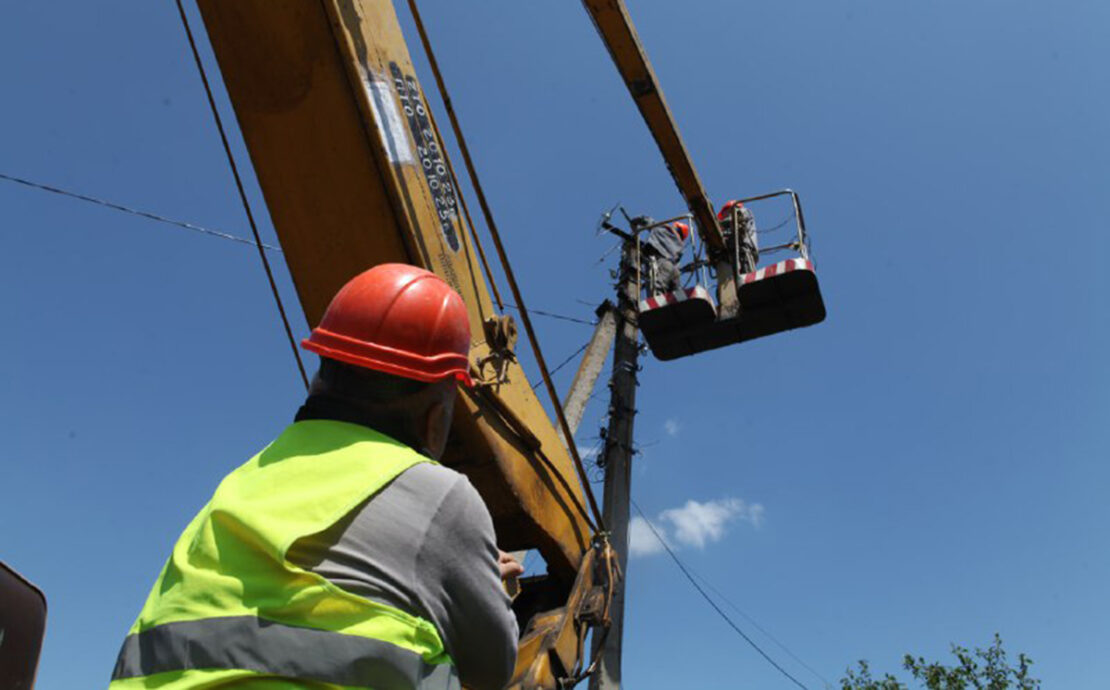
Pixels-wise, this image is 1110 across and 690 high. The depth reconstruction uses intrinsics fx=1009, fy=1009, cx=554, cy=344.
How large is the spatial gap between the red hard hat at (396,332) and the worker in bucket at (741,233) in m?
8.51

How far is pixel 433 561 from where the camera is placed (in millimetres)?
1411

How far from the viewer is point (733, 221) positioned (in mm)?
10352

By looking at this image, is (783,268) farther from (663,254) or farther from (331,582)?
(331,582)

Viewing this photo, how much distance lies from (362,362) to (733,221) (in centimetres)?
900

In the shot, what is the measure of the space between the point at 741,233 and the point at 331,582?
946cm

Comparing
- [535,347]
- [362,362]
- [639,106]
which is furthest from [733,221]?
[362,362]

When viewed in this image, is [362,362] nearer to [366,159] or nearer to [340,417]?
[340,417]

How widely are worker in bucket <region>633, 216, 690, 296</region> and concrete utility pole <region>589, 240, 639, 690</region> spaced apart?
0.81ft

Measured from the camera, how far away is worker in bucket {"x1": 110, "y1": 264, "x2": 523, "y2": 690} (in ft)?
4.23

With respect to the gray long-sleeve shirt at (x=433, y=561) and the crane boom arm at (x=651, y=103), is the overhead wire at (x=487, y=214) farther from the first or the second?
the crane boom arm at (x=651, y=103)

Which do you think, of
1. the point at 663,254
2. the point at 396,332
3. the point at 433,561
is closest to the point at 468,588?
the point at 433,561

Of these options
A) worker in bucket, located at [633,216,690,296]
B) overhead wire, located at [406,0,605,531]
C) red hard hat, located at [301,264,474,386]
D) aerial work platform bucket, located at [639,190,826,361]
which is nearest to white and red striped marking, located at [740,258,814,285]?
aerial work platform bucket, located at [639,190,826,361]

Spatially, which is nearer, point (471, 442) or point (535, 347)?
point (471, 442)

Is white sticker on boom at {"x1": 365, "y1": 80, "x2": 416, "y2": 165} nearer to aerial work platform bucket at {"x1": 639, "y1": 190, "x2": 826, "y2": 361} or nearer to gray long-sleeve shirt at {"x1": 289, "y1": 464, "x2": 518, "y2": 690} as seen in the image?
gray long-sleeve shirt at {"x1": 289, "y1": 464, "x2": 518, "y2": 690}
